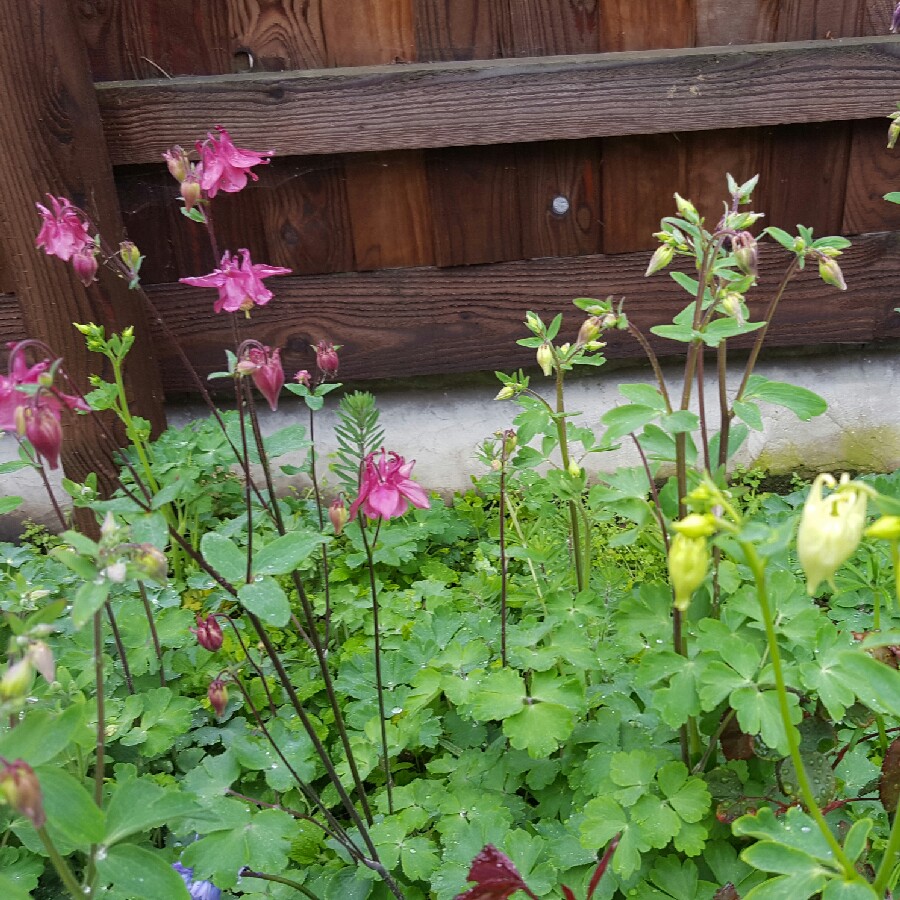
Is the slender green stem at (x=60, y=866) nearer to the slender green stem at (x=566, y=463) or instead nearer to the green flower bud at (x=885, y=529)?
the green flower bud at (x=885, y=529)

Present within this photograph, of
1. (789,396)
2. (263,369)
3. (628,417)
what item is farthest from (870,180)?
(263,369)

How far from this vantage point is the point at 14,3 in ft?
6.52

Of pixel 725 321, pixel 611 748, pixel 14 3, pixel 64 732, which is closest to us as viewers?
pixel 64 732

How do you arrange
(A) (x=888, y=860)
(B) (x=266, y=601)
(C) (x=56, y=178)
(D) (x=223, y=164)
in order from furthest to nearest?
1. (C) (x=56, y=178)
2. (D) (x=223, y=164)
3. (B) (x=266, y=601)
4. (A) (x=888, y=860)

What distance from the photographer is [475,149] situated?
2.38 metres

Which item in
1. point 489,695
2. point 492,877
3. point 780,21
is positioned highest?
point 780,21

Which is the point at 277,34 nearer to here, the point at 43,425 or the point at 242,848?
the point at 43,425

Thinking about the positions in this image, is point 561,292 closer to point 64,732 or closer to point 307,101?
point 307,101

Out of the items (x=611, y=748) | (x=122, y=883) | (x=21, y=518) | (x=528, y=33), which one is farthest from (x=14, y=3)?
(x=611, y=748)

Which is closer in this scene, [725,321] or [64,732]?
[64,732]

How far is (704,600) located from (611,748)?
13.7 inches

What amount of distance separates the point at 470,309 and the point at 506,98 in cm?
64

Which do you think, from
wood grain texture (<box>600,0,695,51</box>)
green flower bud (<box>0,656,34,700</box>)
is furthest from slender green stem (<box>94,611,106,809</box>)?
wood grain texture (<box>600,0,695,51</box>)

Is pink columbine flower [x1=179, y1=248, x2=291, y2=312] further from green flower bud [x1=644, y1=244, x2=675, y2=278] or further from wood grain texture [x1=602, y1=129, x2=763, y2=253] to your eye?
wood grain texture [x1=602, y1=129, x2=763, y2=253]
